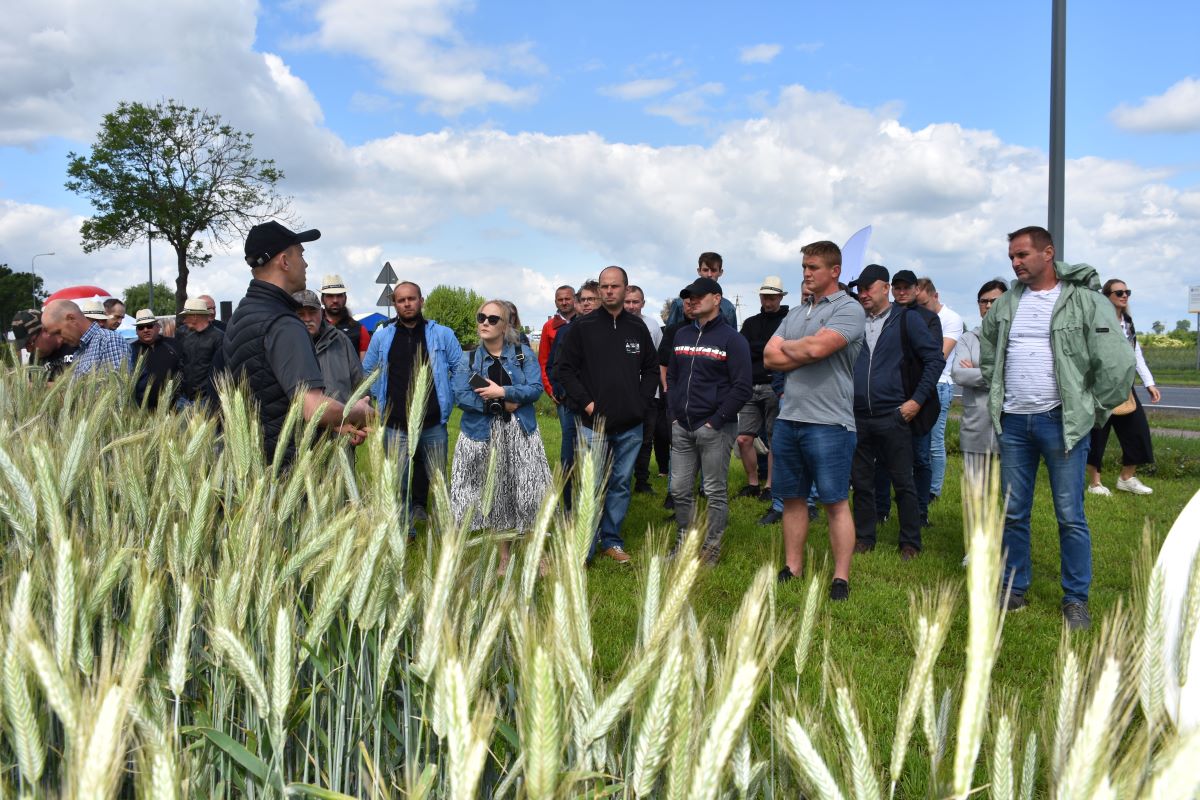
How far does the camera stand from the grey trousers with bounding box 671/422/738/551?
19.7 ft

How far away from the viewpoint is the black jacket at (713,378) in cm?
596

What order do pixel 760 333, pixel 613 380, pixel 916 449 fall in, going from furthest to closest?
1. pixel 760 333
2. pixel 916 449
3. pixel 613 380

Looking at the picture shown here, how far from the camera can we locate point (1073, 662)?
4.07 ft

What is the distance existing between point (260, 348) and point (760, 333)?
5324mm

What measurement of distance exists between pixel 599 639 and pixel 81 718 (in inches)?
140

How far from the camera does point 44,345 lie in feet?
21.6

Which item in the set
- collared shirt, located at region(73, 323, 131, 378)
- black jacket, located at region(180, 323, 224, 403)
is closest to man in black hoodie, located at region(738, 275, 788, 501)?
black jacket, located at region(180, 323, 224, 403)

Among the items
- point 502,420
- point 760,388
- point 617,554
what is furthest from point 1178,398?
point 502,420

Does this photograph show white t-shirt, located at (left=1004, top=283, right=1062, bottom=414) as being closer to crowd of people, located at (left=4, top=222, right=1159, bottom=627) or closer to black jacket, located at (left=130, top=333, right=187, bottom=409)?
crowd of people, located at (left=4, top=222, right=1159, bottom=627)

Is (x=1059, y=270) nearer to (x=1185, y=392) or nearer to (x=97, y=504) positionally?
(x=97, y=504)

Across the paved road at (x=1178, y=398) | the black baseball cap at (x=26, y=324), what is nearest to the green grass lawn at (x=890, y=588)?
the black baseball cap at (x=26, y=324)

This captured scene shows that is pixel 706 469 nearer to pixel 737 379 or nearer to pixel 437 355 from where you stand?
pixel 737 379

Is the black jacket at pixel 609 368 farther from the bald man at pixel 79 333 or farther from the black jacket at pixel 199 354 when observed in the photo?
the black jacket at pixel 199 354

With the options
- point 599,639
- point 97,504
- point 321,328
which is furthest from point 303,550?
point 321,328
